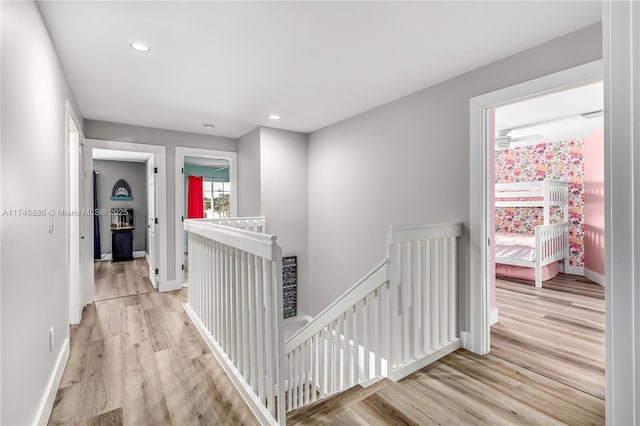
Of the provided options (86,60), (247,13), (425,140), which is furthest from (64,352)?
(425,140)

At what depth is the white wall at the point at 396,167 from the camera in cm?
239

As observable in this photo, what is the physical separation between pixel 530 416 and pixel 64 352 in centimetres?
308

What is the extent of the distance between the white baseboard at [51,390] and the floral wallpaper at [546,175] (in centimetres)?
656

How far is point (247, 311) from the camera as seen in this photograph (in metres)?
1.99

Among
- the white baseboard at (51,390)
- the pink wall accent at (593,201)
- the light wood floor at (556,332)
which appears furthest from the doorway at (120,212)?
the pink wall accent at (593,201)

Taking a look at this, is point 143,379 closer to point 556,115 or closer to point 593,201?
point 556,115

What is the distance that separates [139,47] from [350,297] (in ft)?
7.56

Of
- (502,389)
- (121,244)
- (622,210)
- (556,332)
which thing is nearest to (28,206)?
(622,210)

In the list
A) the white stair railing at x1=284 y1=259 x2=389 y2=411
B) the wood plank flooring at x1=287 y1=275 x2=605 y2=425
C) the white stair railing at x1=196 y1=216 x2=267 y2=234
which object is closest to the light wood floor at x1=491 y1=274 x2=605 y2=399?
the wood plank flooring at x1=287 y1=275 x2=605 y2=425

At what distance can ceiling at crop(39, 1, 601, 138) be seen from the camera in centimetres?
184

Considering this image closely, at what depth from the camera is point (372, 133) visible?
144 inches

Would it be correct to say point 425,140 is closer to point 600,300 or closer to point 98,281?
point 600,300

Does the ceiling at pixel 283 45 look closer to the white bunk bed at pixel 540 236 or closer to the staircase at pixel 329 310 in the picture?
the staircase at pixel 329 310

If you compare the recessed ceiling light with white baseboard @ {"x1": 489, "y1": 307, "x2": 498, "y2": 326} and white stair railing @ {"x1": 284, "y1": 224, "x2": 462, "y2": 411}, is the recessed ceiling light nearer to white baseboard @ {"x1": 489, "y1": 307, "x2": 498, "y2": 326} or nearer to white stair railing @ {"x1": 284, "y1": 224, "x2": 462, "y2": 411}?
white stair railing @ {"x1": 284, "y1": 224, "x2": 462, "y2": 411}
